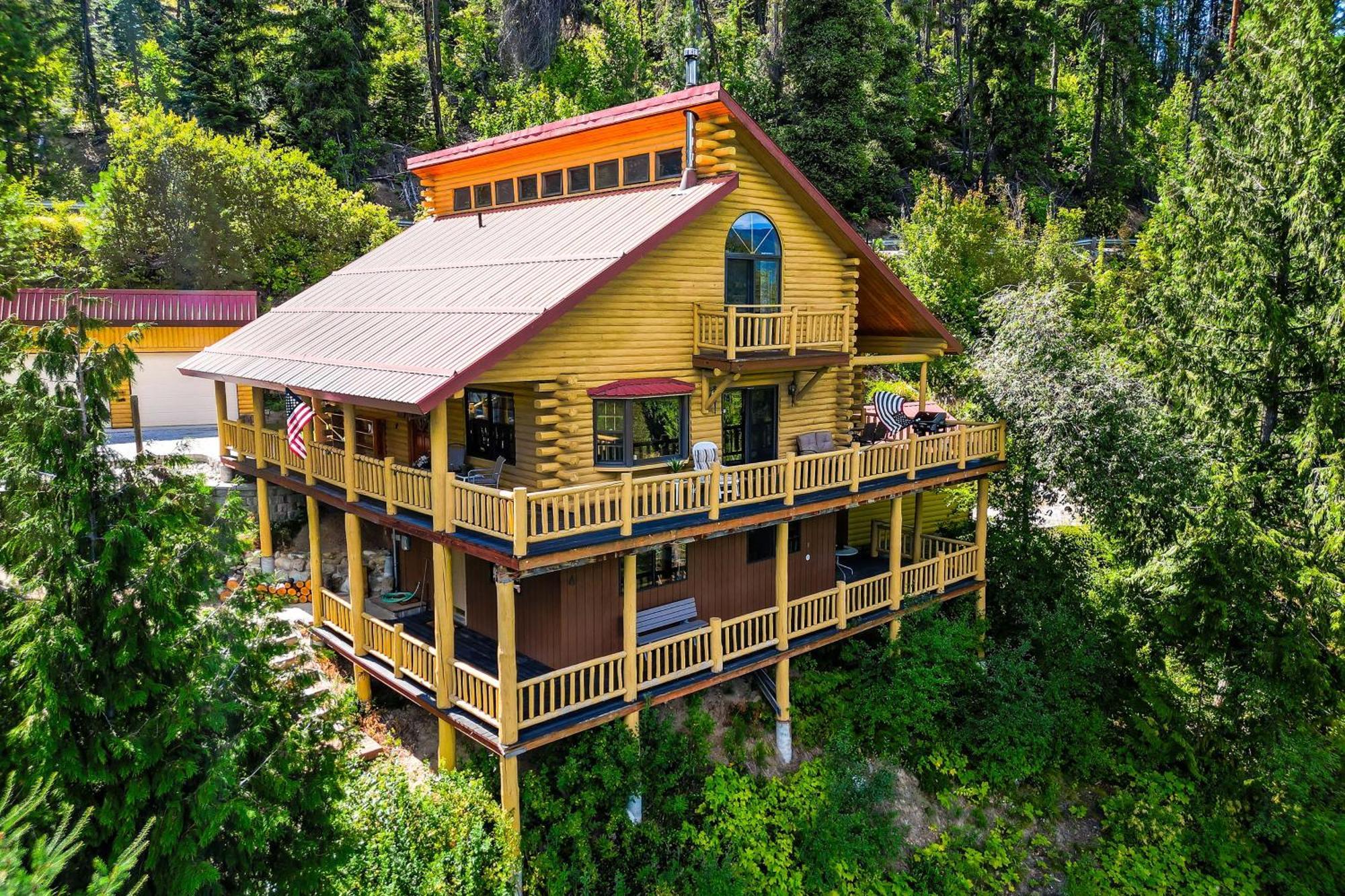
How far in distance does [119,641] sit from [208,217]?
29.7 m

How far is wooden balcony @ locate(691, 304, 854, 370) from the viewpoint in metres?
16.2

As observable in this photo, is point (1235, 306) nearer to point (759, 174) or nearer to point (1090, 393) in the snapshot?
point (1090, 393)

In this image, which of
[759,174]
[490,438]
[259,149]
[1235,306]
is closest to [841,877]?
[490,438]

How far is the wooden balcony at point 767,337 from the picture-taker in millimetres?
16188

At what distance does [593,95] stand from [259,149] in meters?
19.0

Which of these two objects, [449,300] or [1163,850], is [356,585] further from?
[1163,850]

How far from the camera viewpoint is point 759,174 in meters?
17.5

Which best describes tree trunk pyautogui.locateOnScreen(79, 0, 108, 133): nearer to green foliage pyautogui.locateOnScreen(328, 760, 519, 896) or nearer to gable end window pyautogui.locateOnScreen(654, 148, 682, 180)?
gable end window pyautogui.locateOnScreen(654, 148, 682, 180)

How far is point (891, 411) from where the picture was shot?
21.0 meters

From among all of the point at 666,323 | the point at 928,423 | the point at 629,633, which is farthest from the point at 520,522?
the point at 928,423

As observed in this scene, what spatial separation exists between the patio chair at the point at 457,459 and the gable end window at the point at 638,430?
280 centimetres

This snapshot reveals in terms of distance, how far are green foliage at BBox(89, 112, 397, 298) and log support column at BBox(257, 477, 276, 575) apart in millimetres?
17349

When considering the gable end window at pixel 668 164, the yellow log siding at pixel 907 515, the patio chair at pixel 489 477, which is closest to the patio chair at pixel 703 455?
the patio chair at pixel 489 477

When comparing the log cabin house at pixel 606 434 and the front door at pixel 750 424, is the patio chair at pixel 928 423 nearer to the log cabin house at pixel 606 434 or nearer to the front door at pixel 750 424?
the log cabin house at pixel 606 434
